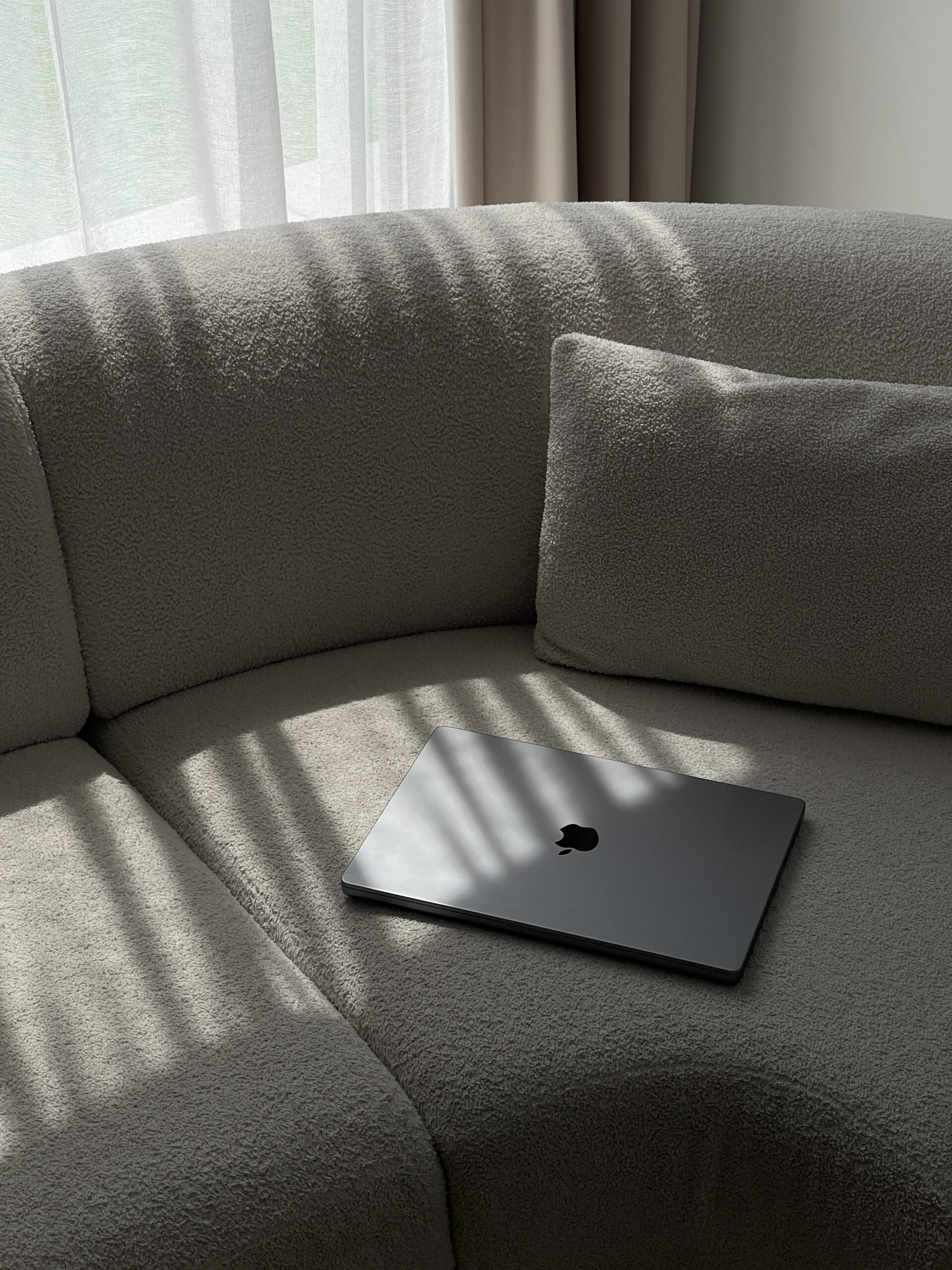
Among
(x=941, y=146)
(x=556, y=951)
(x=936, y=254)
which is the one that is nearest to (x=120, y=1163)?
(x=556, y=951)

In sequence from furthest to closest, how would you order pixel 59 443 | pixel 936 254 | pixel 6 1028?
pixel 936 254 < pixel 59 443 < pixel 6 1028

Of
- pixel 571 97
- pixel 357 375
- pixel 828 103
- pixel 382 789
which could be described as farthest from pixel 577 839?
pixel 828 103

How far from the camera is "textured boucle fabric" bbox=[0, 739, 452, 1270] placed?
3.12ft

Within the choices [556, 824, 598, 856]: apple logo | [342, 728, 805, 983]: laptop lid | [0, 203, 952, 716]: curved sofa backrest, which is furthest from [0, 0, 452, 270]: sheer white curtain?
[556, 824, 598, 856]: apple logo

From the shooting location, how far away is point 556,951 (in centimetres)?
118

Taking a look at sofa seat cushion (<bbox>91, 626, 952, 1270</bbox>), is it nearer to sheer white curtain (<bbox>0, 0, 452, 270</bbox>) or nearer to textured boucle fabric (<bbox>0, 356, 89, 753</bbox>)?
textured boucle fabric (<bbox>0, 356, 89, 753</bbox>)

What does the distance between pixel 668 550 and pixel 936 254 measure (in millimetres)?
Answer: 516

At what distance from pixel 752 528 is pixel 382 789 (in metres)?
0.51

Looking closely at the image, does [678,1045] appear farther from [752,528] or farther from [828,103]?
[828,103]

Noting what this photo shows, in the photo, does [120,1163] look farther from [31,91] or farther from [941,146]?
[941,146]

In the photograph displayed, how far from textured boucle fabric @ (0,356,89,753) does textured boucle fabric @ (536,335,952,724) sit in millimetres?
581

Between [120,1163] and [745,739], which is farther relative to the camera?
[745,739]

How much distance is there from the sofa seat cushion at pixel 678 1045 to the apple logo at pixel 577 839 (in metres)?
0.12

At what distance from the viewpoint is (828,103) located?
2387 mm
